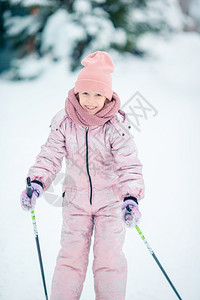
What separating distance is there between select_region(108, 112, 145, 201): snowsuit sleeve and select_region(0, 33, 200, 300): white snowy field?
0.87m

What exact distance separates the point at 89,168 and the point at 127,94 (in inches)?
125

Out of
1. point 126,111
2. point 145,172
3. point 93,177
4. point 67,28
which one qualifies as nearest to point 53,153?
point 93,177

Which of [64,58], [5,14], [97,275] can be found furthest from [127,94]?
[97,275]

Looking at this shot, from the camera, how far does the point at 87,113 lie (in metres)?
1.61

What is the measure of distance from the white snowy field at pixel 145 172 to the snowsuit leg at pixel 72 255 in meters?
0.39

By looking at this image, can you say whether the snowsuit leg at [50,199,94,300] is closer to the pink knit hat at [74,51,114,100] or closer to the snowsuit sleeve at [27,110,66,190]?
the snowsuit sleeve at [27,110,66,190]

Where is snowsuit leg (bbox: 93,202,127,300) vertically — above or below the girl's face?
below

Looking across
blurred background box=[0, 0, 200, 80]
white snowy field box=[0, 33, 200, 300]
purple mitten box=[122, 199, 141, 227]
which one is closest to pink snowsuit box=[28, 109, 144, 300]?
purple mitten box=[122, 199, 141, 227]

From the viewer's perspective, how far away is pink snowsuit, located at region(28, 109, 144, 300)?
1.58m

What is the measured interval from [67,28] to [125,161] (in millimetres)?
3871

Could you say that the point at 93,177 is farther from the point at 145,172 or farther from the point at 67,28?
the point at 67,28

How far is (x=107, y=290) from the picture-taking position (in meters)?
1.56

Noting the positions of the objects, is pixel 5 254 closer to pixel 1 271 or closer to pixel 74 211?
pixel 1 271

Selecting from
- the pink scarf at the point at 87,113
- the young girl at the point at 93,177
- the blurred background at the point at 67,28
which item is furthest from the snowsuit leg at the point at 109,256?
the blurred background at the point at 67,28
